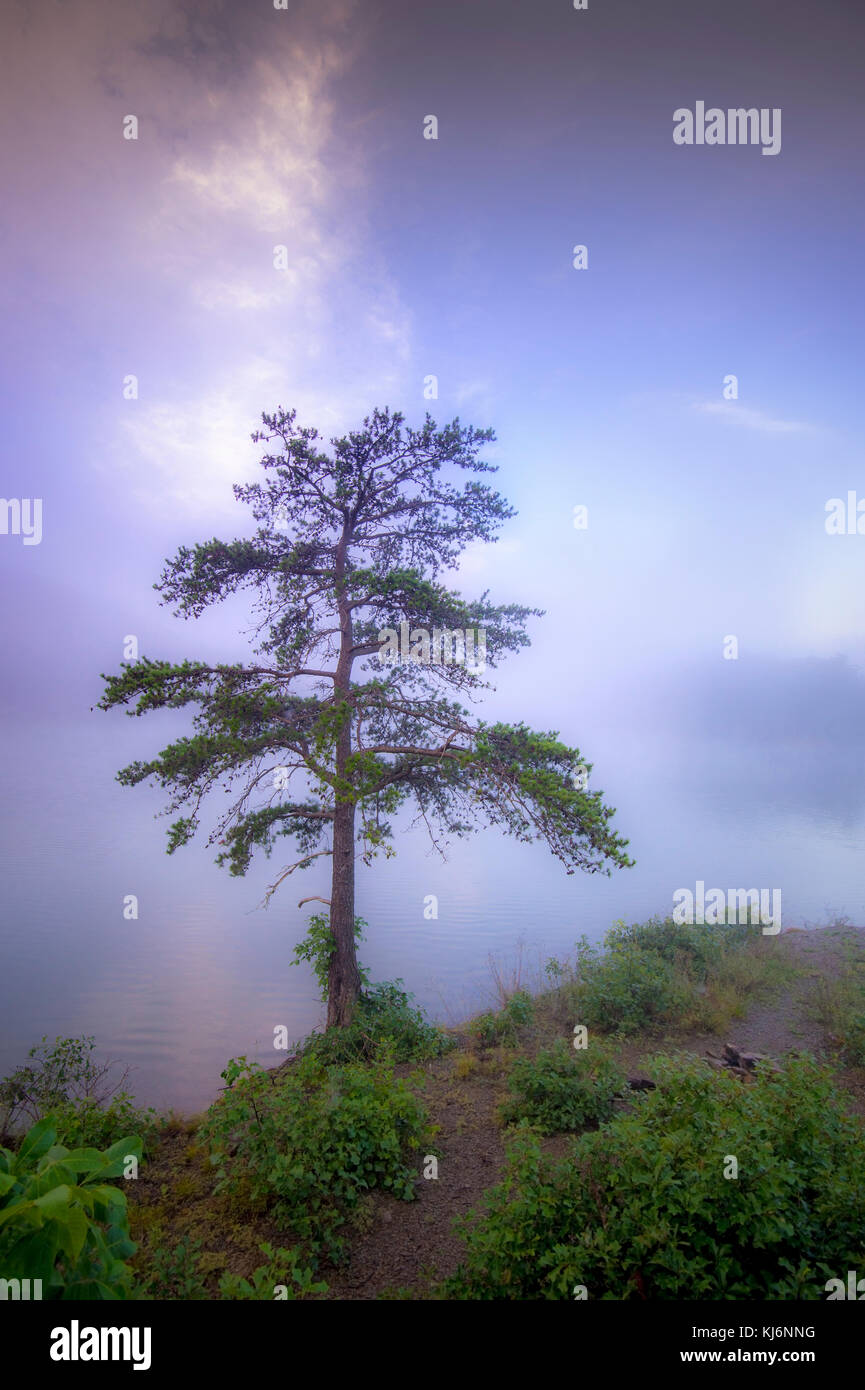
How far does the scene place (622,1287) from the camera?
11.6ft

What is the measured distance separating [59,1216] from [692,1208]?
3.77 metres

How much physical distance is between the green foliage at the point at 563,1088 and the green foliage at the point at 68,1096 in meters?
5.05

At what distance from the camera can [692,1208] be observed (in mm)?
3543

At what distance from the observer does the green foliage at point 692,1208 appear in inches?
137

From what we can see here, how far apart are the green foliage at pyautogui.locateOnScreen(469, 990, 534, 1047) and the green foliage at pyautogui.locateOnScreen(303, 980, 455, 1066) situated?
0.64 metres

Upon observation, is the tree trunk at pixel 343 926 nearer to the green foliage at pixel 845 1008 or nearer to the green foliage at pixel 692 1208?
the green foliage at pixel 692 1208

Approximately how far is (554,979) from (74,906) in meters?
25.4

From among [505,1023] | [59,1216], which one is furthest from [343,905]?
[59,1216]

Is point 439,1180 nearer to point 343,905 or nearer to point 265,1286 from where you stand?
point 265,1286

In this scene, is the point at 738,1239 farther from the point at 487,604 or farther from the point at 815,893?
the point at 815,893

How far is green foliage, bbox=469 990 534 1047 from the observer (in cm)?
1038

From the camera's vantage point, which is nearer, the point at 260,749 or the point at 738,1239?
the point at 738,1239

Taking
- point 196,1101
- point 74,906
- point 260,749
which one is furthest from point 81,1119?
point 74,906
